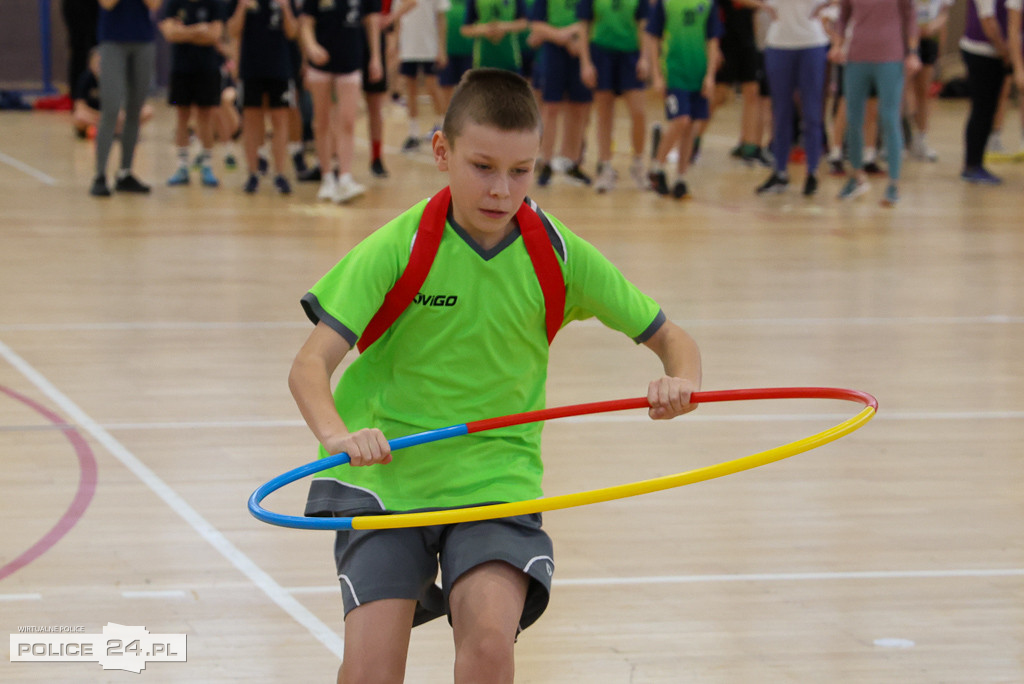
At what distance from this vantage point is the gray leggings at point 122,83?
11.6m

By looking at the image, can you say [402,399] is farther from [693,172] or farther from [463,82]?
[693,172]

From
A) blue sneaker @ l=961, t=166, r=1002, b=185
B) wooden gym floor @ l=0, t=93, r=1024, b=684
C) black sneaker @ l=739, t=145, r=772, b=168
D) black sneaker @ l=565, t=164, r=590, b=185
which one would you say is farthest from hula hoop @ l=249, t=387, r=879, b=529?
black sneaker @ l=739, t=145, r=772, b=168

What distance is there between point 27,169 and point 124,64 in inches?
115

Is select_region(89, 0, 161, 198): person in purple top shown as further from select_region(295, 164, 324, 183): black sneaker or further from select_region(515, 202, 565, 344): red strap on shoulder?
select_region(515, 202, 565, 344): red strap on shoulder

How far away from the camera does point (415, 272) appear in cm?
287

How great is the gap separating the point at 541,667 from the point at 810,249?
7139 millimetres

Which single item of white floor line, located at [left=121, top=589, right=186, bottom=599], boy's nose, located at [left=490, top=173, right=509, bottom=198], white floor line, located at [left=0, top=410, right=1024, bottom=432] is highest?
boy's nose, located at [left=490, top=173, right=509, bottom=198]

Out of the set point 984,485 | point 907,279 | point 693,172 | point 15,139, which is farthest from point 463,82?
point 15,139

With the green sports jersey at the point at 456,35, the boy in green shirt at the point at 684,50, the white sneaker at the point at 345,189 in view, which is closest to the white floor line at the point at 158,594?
the white sneaker at the point at 345,189

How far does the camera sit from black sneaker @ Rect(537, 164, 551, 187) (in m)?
13.5

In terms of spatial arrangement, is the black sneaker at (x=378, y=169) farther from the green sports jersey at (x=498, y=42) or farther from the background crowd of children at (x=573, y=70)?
the green sports jersey at (x=498, y=42)

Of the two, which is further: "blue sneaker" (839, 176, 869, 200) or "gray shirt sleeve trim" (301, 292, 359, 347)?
"blue sneaker" (839, 176, 869, 200)

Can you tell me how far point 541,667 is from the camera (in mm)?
3664

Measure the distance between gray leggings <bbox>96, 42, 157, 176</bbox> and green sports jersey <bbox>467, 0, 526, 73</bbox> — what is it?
3257 millimetres
